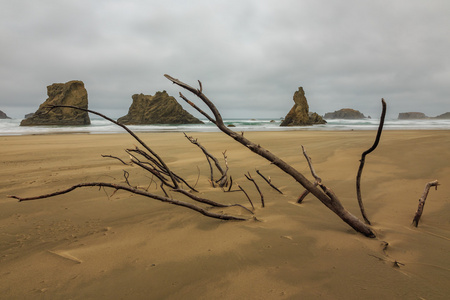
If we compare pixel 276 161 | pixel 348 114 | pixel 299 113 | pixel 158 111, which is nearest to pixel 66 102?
pixel 158 111

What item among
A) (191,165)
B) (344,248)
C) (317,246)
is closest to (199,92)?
(317,246)

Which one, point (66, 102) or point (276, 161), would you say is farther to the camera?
point (66, 102)

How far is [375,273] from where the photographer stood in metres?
1.20

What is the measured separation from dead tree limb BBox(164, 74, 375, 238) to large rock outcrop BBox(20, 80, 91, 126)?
141ft

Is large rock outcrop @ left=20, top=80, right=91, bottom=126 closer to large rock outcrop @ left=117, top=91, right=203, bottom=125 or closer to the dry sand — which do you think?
large rock outcrop @ left=117, top=91, right=203, bottom=125

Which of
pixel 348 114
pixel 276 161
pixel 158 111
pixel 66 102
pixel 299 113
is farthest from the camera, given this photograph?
pixel 348 114

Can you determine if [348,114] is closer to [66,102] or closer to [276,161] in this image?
[66,102]

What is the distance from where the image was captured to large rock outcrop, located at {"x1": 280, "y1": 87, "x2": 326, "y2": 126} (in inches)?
1431

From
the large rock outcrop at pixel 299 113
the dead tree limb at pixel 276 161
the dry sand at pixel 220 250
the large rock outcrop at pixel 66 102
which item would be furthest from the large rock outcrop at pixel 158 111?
the dead tree limb at pixel 276 161

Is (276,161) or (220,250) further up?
(276,161)

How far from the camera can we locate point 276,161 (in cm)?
148

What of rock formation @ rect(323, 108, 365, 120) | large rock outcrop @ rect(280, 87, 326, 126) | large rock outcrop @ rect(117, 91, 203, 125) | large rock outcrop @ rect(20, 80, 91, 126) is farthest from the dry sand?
rock formation @ rect(323, 108, 365, 120)

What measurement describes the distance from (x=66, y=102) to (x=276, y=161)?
48.7m

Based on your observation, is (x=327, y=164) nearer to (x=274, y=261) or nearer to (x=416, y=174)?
(x=416, y=174)
